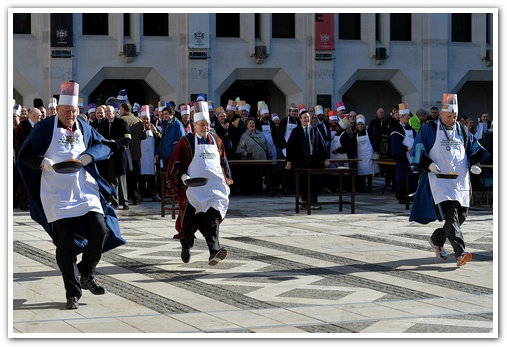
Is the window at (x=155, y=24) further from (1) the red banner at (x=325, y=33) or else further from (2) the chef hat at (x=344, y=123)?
(2) the chef hat at (x=344, y=123)

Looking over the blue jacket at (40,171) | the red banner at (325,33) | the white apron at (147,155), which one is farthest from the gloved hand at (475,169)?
the red banner at (325,33)

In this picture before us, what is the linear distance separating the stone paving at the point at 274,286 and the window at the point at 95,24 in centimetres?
1677

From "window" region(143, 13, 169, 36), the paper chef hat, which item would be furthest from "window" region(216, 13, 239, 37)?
the paper chef hat

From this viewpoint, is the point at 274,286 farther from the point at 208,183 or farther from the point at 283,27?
the point at 283,27

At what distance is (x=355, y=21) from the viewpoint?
35750 millimetres

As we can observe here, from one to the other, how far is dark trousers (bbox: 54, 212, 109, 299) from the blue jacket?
9 cm

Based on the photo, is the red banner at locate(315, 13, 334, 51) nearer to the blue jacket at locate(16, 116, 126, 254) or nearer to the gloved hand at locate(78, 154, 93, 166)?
the blue jacket at locate(16, 116, 126, 254)

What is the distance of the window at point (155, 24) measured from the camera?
33438 millimetres

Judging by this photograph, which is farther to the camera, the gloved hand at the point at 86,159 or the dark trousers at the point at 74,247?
the gloved hand at the point at 86,159

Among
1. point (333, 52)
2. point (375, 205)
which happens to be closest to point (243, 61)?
point (333, 52)

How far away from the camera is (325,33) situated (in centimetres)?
3478

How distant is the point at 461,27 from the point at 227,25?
7.95 metres

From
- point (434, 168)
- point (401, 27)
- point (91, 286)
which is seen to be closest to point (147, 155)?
point (434, 168)

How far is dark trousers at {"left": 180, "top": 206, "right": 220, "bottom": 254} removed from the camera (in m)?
12.0
